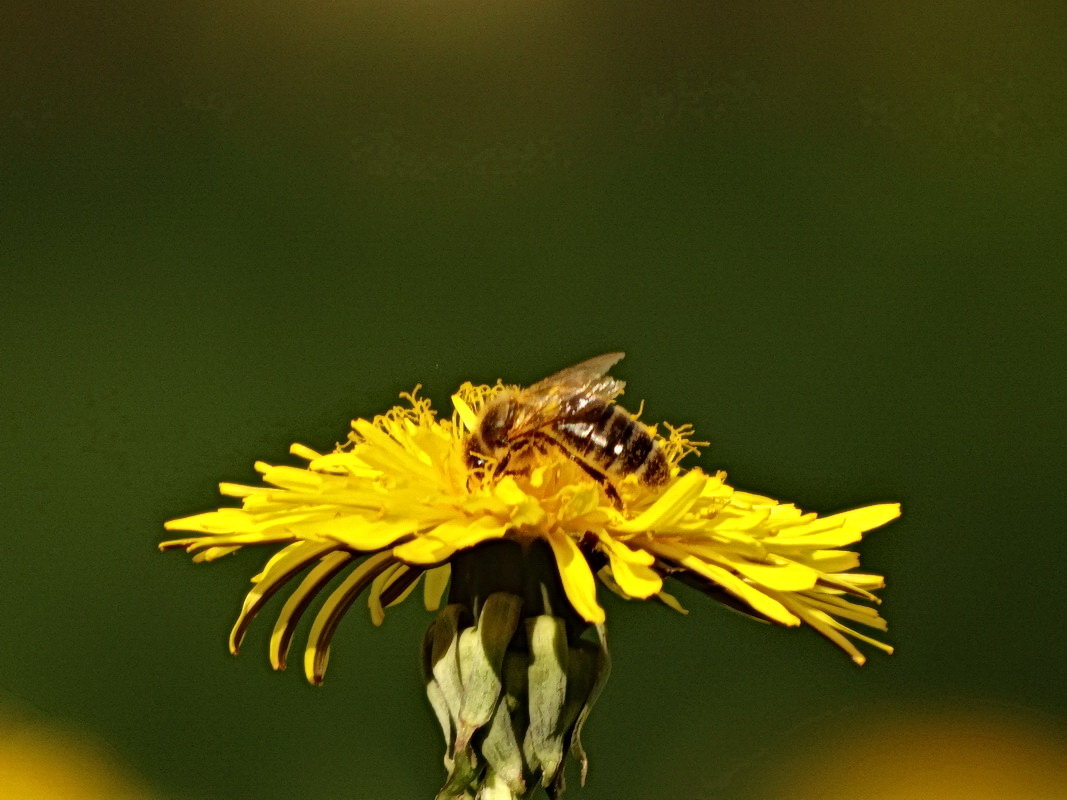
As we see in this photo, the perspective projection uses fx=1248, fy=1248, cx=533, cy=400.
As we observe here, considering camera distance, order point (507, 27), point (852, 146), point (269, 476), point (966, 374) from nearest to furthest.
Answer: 1. point (269, 476)
2. point (966, 374)
3. point (852, 146)
4. point (507, 27)

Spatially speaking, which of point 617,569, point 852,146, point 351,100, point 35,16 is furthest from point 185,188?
point 617,569

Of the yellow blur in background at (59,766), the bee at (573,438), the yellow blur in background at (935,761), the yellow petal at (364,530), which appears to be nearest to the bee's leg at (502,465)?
the bee at (573,438)

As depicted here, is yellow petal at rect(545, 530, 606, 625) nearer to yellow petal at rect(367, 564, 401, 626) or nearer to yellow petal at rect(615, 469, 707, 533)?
yellow petal at rect(615, 469, 707, 533)

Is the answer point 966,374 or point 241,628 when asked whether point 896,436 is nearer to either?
point 966,374

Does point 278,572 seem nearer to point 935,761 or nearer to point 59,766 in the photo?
point 59,766

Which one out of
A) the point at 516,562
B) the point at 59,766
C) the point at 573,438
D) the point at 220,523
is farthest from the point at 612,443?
the point at 59,766

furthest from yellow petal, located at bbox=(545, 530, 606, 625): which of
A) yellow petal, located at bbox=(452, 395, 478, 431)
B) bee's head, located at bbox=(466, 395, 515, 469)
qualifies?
yellow petal, located at bbox=(452, 395, 478, 431)
